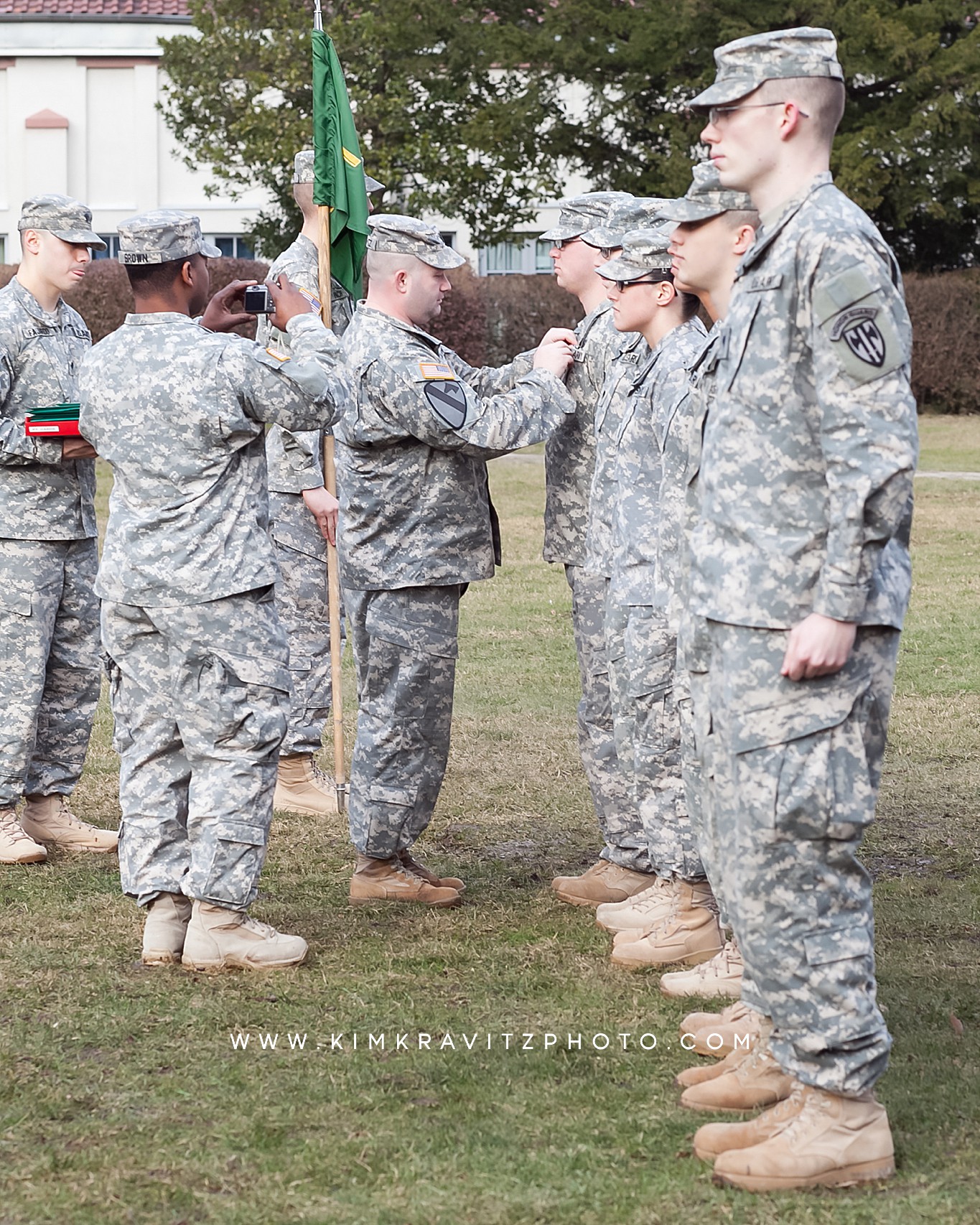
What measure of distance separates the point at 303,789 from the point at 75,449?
6.51 ft

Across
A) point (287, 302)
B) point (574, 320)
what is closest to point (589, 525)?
point (287, 302)

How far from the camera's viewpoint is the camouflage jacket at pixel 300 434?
23.2 feet

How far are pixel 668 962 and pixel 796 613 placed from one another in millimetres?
1988

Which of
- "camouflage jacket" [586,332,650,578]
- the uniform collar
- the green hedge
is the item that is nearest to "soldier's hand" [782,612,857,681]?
the uniform collar

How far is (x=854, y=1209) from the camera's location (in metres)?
3.45

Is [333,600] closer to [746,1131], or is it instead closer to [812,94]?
[746,1131]


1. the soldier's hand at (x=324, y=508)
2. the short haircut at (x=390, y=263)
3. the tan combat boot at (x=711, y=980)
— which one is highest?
the short haircut at (x=390, y=263)

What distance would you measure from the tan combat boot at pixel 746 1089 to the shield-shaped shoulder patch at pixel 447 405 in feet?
7.43

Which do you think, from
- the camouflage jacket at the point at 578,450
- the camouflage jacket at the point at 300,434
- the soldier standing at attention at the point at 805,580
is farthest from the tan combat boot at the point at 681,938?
the camouflage jacket at the point at 300,434

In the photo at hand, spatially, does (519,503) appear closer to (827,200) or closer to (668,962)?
(668,962)

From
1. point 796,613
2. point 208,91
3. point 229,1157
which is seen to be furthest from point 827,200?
point 208,91

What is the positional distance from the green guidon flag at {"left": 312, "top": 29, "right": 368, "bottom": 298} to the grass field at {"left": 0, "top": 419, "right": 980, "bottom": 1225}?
2.46m

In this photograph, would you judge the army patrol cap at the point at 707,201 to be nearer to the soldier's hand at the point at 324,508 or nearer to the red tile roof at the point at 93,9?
the soldier's hand at the point at 324,508

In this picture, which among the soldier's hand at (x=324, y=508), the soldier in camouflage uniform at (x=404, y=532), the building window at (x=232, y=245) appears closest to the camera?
the soldier in camouflage uniform at (x=404, y=532)
